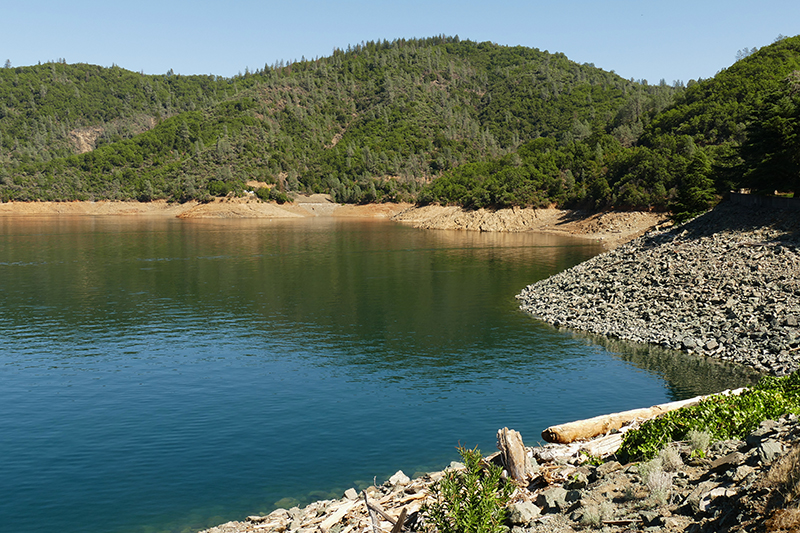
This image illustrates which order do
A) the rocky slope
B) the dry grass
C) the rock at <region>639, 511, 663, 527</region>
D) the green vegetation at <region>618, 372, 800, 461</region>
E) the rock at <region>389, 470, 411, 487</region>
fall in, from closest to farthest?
the rocky slope
the rock at <region>639, 511, 663, 527</region>
the dry grass
the green vegetation at <region>618, 372, 800, 461</region>
the rock at <region>389, 470, 411, 487</region>

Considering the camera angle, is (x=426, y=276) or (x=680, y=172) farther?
(x=680, y=172)

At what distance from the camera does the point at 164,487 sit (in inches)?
1003

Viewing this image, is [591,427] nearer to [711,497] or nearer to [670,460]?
[670,460]

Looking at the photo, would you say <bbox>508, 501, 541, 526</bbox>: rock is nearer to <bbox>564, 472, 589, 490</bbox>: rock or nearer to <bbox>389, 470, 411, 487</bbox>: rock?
<bbox>564, 472, 589, 490</bbox>: rock

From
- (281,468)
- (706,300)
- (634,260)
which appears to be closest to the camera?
(281,468)

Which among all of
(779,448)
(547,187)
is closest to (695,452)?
(779,448)

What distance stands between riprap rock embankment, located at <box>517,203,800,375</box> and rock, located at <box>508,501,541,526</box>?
30.8 meters

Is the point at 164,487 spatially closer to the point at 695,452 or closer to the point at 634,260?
the point at 695,452

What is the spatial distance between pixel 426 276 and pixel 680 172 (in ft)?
305

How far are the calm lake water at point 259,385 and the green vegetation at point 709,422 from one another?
10263 mm

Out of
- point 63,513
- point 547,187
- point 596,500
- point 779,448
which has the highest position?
point 547,187

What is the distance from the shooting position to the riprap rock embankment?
146ft

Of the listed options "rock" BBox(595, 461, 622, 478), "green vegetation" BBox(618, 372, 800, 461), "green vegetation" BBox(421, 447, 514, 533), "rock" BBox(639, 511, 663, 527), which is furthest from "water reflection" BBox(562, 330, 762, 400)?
"green vegetation" BBox(421, 447, 514, 533)

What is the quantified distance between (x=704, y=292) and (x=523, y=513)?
4427 centimetres
